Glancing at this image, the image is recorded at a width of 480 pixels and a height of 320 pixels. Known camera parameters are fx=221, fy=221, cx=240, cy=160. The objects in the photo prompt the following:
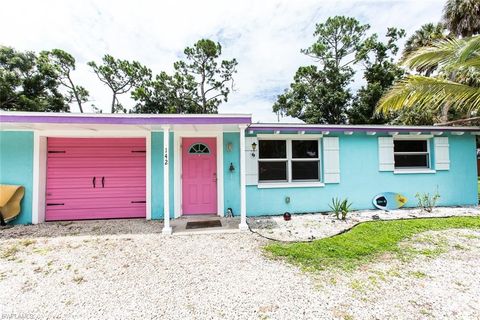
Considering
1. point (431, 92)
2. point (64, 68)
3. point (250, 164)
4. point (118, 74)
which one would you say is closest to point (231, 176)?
point (250, 164)

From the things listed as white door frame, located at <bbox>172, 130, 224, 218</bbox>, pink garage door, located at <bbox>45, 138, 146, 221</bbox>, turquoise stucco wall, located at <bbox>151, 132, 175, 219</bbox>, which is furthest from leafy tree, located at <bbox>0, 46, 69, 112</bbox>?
white door frame, located at <bbox>172, 130, 224, 218</bbox>

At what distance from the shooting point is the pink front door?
20.4 feet

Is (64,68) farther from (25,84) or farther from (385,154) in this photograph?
(385,154)

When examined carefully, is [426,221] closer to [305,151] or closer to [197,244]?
[305,151]

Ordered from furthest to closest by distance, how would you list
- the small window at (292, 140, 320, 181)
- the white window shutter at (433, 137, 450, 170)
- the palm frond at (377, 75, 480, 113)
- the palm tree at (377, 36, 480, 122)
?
→ the white window shutter at (433, 137, 450, 170)
the small window at (292, 140, 320, 181)
the palm frond at (377, 75, 480, 113)
the palm tree at (377, 36, 480, 122)

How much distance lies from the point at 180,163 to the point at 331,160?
174 inches

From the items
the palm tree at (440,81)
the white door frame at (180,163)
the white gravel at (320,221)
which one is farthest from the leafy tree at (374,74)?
the white door frame at (180,163)

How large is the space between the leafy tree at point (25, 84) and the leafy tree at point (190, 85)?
5.65 m

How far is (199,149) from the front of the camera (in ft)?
20.6

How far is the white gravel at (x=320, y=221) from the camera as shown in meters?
4.79

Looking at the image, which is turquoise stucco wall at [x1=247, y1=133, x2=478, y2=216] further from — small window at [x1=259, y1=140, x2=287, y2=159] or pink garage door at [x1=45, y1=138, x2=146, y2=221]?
pink garage door at [x1=45, y1=138, x2=146, y2=221]

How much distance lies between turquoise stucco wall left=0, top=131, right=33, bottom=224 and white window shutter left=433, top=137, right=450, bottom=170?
11.6 m

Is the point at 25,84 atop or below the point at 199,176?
atop

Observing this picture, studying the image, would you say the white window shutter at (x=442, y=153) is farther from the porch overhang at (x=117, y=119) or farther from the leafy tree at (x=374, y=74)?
the leafy tree at (x=374, y=74)
